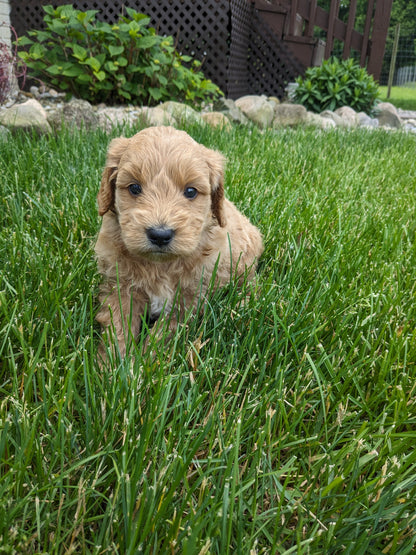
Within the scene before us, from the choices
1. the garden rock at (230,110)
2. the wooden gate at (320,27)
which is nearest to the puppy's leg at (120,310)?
the garden rock at (230,110)

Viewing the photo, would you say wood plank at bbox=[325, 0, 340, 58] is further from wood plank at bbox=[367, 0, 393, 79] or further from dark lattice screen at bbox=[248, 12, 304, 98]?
dark lattice screen at bbox=[248, 12, 304, 98]

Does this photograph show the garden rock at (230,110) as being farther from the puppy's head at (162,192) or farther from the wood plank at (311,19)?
the puppy's head at (162,192)

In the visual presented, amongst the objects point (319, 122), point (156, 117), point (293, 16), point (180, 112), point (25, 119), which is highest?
point (293, 16)

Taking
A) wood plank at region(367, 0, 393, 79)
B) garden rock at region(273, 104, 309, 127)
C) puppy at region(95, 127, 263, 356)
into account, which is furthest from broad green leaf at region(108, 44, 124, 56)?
wood plank at region(367, 0, 393, 79)

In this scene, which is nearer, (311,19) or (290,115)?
(290,115)

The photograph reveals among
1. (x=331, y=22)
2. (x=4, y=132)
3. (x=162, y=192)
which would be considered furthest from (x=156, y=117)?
(x=331, y=22)

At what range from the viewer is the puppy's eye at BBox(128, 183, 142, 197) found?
226cm

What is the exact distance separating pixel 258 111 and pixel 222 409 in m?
8.12

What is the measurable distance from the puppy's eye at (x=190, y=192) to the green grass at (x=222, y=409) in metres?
0.53

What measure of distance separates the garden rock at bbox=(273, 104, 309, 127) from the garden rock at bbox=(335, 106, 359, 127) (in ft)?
4.72

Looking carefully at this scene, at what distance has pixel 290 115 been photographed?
357 inches

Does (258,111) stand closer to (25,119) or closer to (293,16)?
(25,119)

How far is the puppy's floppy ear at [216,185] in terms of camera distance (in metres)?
2.49

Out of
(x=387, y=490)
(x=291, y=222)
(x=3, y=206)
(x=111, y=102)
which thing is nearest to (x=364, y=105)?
(x=111, y=102)
